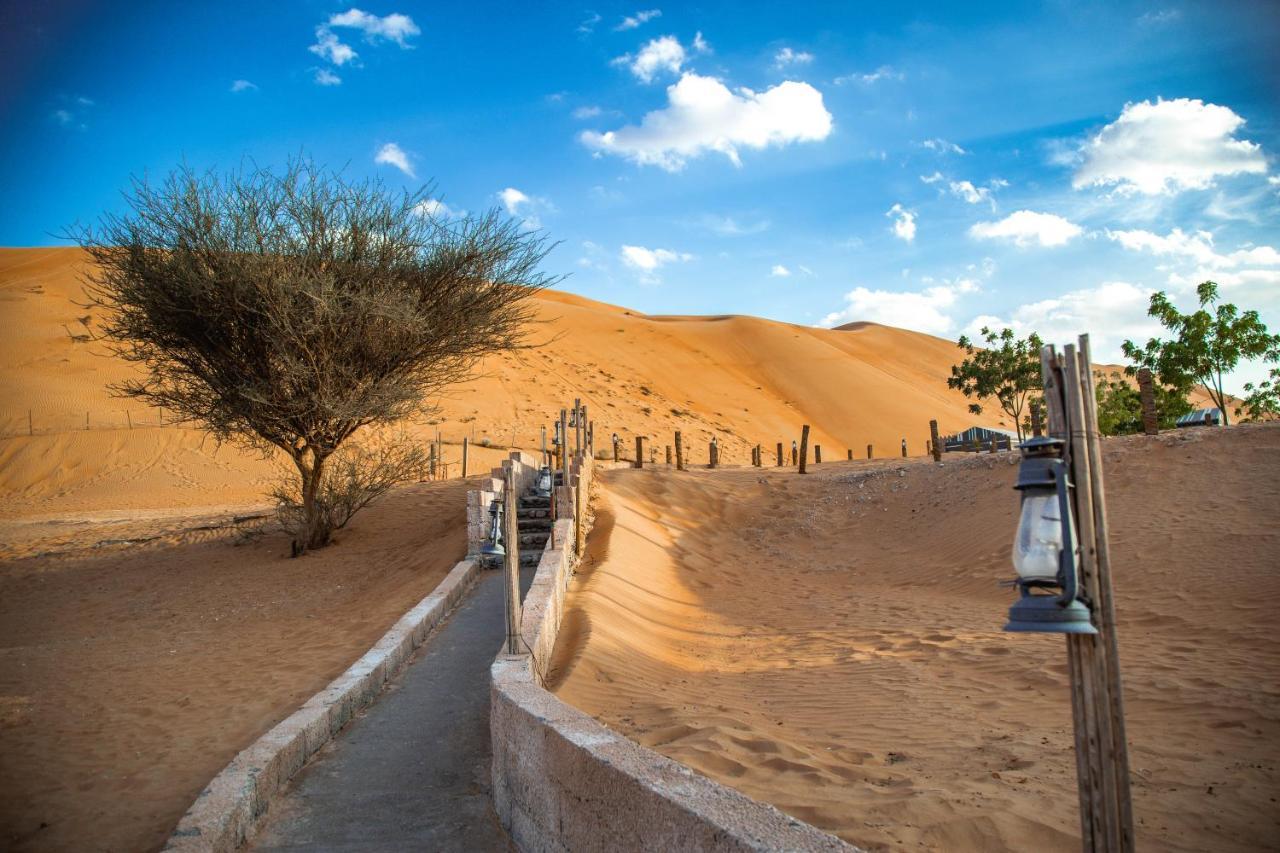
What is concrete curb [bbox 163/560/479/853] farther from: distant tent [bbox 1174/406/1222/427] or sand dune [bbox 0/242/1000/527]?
distant tent [bbox 1174/406/1222/427]

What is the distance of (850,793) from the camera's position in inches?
166

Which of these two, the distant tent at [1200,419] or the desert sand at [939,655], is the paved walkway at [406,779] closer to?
the desert sand at [939,655]

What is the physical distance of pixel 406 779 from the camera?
525 cm

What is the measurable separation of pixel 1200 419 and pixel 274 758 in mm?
34950

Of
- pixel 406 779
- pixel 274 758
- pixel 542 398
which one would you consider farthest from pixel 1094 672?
pixel 542 398

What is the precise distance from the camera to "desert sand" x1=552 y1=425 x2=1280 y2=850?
415 cm

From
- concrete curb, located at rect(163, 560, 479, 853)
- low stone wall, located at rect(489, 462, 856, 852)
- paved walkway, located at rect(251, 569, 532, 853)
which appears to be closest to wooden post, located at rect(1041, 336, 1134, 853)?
low stone wall, located at rect(489, 462, 856, 852)

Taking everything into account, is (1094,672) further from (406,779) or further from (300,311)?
(300,311)

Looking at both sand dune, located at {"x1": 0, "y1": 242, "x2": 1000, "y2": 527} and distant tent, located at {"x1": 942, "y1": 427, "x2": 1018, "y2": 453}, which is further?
distant tent, located at {"x1": 942, "y1": 427, "x2": 1018, "y2": 453}

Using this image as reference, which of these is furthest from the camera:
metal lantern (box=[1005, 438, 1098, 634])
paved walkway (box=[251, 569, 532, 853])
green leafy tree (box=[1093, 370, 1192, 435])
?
green leafy tree (box=[1093, 370, 1192, 435])

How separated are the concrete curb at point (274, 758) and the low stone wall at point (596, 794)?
1.39 meters

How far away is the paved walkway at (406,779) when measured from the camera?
443 centimetres

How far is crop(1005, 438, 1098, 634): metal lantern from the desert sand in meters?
1.98

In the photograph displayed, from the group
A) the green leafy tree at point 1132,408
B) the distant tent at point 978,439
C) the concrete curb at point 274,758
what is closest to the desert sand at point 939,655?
the concrete curb at point 274,758
